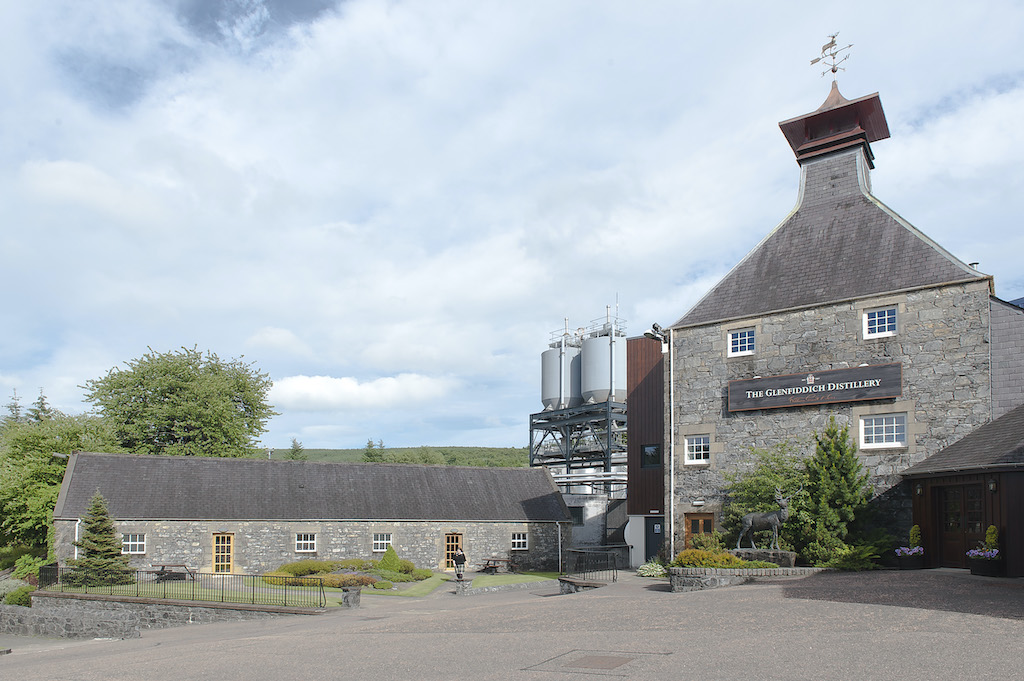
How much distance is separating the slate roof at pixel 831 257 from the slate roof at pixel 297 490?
1423 cm

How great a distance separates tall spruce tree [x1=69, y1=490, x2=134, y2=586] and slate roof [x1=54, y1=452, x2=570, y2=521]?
6.03ft

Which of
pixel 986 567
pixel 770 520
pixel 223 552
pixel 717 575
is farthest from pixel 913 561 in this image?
pixel 223 552

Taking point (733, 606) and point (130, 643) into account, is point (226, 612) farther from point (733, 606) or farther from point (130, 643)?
point (733, 606)

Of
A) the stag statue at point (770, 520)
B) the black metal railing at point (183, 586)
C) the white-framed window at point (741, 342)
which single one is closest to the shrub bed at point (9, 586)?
the black metal railing at point (183, 586)

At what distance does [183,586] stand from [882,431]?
22.3 m

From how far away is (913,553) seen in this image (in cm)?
2023

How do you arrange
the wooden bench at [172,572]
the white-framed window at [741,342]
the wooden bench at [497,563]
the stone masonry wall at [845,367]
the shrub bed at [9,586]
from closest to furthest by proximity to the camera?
the stone masonry wall at [845,367] < the white-framed window at [741,342] < the wooden bench at [172,572] < the shrub bed at [9,586] < the wooden bench at [497,563]

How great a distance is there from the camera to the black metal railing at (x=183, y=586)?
23.3m

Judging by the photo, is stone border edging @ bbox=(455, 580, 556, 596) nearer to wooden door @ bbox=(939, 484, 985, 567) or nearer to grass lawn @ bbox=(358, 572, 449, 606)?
grass lawn @ bbox=(358, 572, 449, 606)

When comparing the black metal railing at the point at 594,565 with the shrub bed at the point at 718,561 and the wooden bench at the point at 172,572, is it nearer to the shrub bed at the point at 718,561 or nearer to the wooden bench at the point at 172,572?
the shrub bed at the point at 718,561

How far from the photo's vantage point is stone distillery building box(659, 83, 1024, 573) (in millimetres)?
20969

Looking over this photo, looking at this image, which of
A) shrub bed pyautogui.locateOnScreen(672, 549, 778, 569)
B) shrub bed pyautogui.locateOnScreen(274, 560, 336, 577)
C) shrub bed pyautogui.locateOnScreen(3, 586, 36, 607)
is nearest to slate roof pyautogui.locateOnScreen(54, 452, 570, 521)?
shrub bed pyautogui.locateOnScreen(274, 560, 336, 577)

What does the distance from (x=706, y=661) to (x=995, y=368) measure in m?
15.2

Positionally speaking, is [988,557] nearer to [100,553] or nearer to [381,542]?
[381,542]
